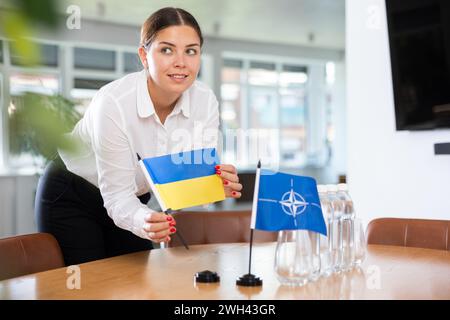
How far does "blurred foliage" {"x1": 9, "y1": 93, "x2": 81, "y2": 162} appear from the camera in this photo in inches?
12.2

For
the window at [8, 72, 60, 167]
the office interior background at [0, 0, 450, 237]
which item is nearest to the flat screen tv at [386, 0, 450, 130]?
the office interior background at [0, 0, 450, 237]

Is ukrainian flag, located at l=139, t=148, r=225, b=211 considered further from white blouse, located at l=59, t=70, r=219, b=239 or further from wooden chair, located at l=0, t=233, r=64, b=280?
wooden chair, located at l=0, t=233, r=64, b=280

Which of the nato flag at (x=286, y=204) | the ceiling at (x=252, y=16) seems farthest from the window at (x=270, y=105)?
the nato flag at (x=286, y=204)

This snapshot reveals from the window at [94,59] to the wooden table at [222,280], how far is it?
27.9ft

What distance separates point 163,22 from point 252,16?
7607 mm

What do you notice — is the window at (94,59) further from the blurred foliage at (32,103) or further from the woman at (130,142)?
the blurred foliage at (32,103)

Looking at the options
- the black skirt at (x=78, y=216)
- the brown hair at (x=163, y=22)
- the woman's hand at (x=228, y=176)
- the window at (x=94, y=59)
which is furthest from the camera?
the window at (x=94, y=59)

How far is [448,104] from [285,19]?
671 cm

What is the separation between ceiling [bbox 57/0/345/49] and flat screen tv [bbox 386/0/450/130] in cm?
509

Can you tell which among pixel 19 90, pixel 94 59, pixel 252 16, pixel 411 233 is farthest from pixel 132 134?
pixel 94 59

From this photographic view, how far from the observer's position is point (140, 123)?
1917mm

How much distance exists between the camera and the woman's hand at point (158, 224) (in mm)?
1526

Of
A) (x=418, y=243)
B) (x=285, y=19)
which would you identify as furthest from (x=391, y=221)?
(x=285, y=19)

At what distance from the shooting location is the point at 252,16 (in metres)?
9.26
